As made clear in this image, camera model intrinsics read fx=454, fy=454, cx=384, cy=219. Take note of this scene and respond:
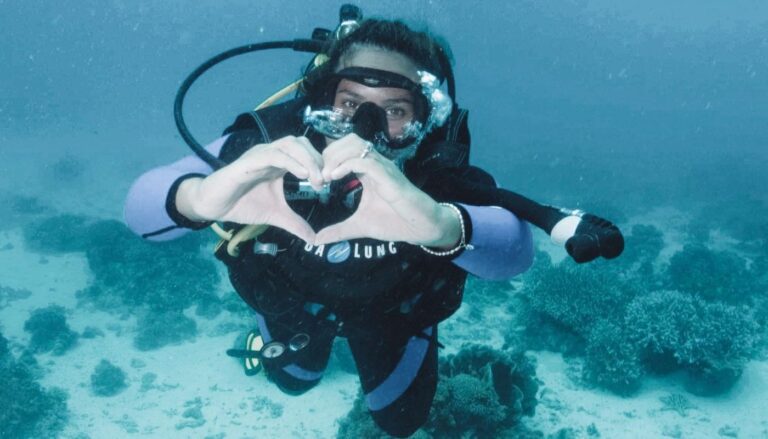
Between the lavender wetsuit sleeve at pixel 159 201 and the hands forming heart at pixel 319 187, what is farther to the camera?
the lavender wetsuit sleeve at pixel 159 201

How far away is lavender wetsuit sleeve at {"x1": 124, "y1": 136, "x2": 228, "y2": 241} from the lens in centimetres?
274

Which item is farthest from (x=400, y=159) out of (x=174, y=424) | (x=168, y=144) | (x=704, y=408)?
(x=168, y=144)

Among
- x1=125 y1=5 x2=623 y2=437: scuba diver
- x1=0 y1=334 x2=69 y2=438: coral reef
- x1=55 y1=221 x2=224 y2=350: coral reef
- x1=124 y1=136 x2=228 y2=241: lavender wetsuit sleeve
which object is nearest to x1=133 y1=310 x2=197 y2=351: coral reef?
x1=55 y1=221 x2=224 y2=350: coral reef

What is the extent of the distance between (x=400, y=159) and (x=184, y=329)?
405 inches

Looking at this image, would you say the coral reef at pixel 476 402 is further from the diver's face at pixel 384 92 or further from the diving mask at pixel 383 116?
the diver's face at pixel 384 92

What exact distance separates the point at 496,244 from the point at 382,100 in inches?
50.0

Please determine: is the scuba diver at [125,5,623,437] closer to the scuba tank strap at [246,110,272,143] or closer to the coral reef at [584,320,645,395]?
the scuba tank strap at [246,110,272,143]

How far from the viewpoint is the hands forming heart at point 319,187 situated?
1877mm

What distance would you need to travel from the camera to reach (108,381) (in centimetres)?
973

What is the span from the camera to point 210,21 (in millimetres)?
182125

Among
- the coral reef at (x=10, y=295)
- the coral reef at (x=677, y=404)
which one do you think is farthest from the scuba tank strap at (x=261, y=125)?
the coral reef at (x=10, y=295)

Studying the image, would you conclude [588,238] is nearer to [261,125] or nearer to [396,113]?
[396,113]

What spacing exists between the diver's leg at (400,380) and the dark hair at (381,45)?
113 inches

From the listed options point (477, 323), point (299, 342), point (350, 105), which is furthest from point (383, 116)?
point (477, 323)
